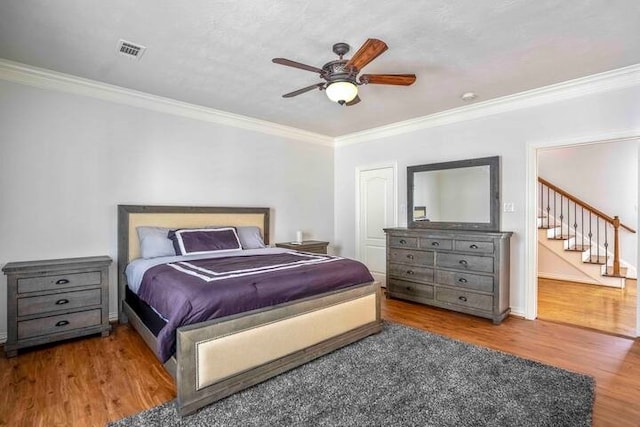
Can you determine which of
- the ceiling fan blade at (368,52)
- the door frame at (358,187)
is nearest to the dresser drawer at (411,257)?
the door frame at (358,187)

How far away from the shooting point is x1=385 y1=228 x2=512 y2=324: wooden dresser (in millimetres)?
3600

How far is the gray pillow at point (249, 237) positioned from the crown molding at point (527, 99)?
2.50m

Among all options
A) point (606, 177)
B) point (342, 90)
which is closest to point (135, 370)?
point (342, 90)

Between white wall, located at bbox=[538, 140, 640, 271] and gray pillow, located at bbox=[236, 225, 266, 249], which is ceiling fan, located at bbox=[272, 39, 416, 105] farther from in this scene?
white wall, located at bbox=[538, 140, 640, 271]

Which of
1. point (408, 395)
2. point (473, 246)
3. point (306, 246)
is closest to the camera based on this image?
point (408, 395)

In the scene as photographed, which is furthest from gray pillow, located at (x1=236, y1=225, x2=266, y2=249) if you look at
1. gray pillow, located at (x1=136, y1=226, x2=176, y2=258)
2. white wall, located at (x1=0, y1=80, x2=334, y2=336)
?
gray pillow, located at (x1=136, y1=226, x2=176, y2=258)

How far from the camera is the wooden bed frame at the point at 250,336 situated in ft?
6.55

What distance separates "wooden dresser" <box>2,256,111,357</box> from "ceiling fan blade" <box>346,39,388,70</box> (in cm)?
296

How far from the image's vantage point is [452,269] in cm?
390

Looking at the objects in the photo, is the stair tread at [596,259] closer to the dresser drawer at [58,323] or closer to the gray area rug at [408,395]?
the gray area rug at [408,395]

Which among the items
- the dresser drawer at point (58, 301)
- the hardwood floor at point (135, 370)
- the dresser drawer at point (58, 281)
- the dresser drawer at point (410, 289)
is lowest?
the hardwood floor at point (135, 370)

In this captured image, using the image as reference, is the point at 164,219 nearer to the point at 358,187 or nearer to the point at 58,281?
the point at 58,281

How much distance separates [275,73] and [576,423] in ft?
11.3

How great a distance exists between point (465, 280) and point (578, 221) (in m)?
3.91
